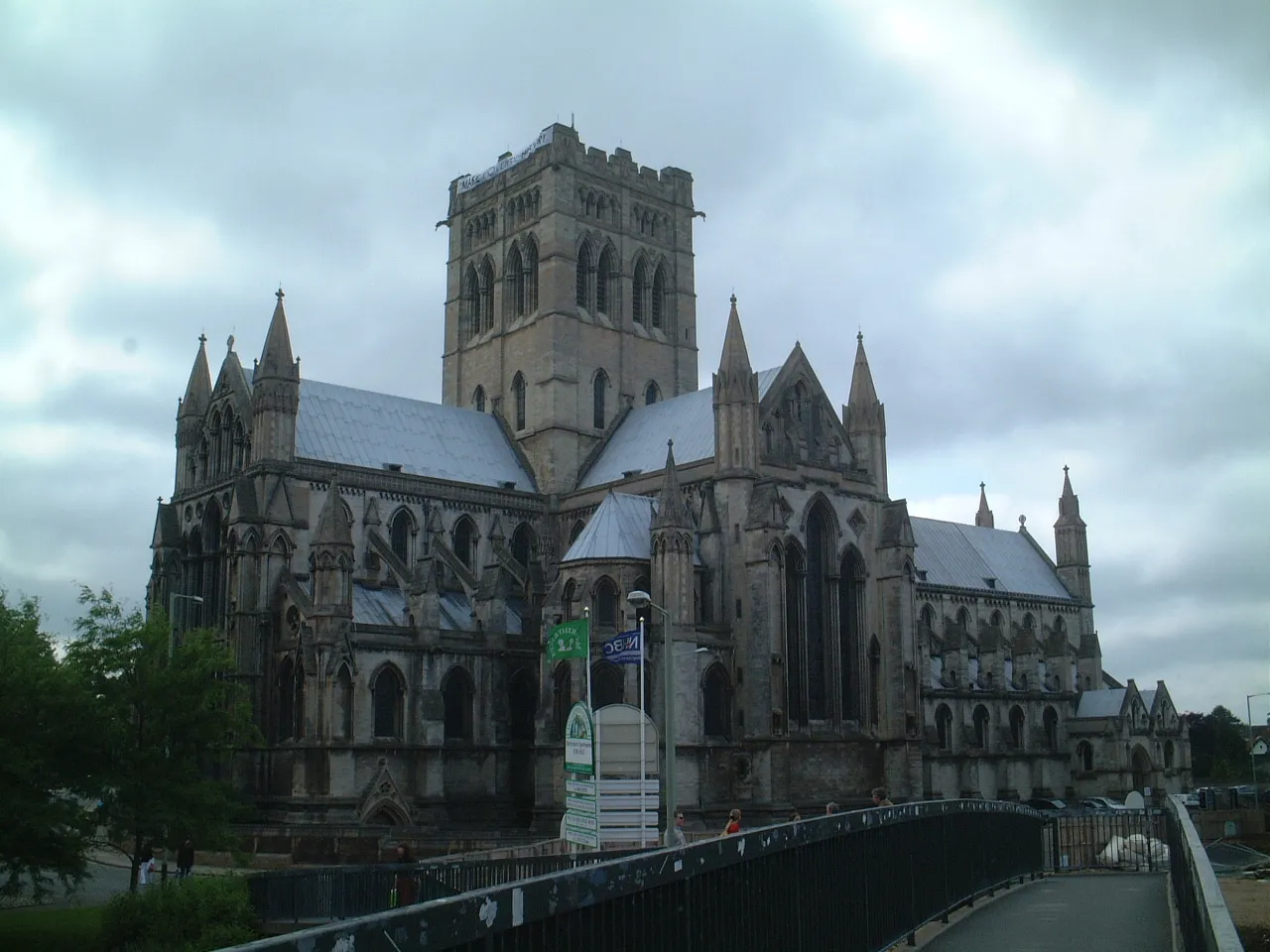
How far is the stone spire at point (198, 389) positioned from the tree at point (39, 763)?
32.0 metres

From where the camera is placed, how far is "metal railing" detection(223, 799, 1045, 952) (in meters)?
6.82

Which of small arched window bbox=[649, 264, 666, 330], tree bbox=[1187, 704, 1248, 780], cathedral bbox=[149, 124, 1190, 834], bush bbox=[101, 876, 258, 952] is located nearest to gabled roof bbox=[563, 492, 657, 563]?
cathedral bbox=[149, 124, 1190, 834]

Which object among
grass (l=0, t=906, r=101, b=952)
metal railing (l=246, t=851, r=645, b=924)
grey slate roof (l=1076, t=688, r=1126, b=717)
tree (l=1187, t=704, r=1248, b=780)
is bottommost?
tree (l=1187, t=704, r=1248, b=780)

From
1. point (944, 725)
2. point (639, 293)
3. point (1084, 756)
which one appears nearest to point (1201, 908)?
point (639, 293)

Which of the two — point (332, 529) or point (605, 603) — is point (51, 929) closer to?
point (332, 529)

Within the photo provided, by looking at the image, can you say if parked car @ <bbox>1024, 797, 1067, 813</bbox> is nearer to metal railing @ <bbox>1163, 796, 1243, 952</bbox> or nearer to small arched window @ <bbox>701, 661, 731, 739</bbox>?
small arched window @ <bbox>701, 661, 731, 739</bbox>

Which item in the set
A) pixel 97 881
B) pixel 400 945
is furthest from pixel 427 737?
pixel 400 945

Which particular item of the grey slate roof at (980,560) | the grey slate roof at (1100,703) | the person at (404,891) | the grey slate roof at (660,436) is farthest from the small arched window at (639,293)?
the person at (404,891)

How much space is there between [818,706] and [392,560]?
19859 mm

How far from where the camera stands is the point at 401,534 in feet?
210

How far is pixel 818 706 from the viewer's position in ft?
201

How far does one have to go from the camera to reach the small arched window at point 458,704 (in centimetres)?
5856

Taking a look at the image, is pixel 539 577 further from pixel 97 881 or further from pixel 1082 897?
pixel 1082 897

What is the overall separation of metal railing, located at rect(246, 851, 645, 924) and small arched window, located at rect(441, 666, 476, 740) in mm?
28900
